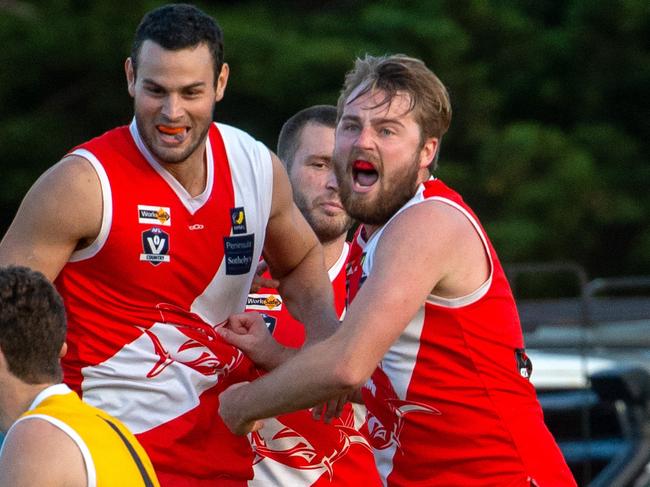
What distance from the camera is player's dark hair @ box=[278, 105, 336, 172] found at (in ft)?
18.0

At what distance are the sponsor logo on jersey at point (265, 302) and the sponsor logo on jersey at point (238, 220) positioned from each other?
0.70 metres

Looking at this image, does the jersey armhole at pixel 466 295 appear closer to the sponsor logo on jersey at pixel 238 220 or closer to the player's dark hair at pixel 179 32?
the sponsor logo on jersey at pixel 238 220

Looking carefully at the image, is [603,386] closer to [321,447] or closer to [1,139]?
[321,447]

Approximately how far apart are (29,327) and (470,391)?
1225mm

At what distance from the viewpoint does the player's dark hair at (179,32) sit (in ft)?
13.9

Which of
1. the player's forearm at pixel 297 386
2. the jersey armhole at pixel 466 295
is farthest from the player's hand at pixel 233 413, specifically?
the jersey armhole at pixel 466 295

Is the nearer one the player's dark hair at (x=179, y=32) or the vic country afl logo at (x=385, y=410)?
the vic country afl logo at (x=385, y=410)

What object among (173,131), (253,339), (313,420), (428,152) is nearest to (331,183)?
(313,420)

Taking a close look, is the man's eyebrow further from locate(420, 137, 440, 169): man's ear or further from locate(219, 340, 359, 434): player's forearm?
locate(219, 340, 359, 434): player's forearm

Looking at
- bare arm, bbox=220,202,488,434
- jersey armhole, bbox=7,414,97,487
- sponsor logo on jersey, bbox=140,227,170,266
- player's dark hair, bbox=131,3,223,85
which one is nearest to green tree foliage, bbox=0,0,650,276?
player's dark hair, bbox=131,3,223,85

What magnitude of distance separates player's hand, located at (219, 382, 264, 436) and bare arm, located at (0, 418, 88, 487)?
968 millimetres

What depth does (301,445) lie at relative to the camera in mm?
5055

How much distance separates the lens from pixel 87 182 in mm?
4082

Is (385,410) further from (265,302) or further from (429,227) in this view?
(265,302)
